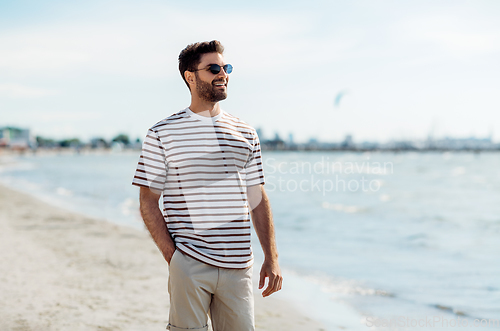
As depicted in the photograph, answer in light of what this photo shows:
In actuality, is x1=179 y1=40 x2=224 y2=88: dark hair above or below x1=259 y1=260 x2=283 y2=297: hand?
above

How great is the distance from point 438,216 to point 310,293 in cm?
1324

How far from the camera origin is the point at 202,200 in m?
2.08

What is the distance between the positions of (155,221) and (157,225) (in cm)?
2

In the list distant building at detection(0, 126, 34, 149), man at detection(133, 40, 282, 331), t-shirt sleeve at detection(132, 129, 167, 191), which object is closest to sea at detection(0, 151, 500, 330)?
man at detection(133, 40, 282, 331)

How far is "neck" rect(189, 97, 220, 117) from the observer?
2162mm

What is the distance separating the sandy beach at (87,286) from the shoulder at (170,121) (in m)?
2.64

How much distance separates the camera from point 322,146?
569 feet

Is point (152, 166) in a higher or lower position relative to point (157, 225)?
higher

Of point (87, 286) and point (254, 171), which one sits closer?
point (254, 171)

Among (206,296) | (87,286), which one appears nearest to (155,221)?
(206,296)

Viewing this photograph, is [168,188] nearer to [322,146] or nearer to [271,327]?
[271,327]

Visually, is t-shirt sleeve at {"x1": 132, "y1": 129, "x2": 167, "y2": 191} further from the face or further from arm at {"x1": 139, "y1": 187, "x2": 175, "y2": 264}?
the face

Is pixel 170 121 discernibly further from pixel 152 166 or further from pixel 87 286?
pixel 87 286

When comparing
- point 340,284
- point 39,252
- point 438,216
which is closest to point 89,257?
point 39,252
